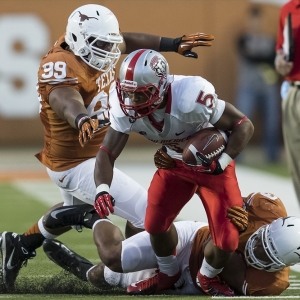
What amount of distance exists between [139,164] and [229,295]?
6.64 meters

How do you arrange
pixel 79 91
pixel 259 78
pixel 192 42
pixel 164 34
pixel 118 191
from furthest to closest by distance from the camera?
1. pixel 164 34
2. pixel 259 78
3. pixel 192 42
4. pixel 79 91
5. pixel 118 191

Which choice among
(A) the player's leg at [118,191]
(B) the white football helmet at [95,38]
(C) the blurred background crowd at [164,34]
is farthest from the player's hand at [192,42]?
(C) the blurred background crowd at [164,34]

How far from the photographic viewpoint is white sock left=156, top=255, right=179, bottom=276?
431 centimetres

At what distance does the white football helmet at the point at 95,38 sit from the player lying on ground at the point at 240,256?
3.32 ft

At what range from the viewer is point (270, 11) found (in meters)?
12.7

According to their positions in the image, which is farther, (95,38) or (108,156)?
(95,38)

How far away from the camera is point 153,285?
4.36m

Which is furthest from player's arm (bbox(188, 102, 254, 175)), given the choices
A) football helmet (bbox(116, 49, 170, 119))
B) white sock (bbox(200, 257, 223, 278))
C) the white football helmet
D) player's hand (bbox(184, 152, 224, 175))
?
the white football helmet

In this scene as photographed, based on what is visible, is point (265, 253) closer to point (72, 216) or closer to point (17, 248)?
point (72, 216)

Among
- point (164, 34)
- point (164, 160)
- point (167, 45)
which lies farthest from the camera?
point (164, 34)

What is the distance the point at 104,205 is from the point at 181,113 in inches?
24.4

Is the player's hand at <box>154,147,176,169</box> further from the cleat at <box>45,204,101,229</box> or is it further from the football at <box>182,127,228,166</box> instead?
the cleat at <box>45,204,101,229</box>

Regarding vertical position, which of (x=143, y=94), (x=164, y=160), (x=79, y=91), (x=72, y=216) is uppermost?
(x=143, y=94)

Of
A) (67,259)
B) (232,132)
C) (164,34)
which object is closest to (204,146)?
(232,132)
